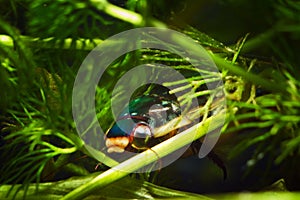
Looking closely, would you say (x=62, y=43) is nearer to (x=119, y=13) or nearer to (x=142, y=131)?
(x=119, y=13)

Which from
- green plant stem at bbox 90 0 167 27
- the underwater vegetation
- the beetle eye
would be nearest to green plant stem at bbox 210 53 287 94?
the underwater vegetation

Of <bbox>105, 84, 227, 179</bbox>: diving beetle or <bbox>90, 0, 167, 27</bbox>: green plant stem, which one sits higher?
<bbox>90, 0, 167, 27</bbox>: green plant stem

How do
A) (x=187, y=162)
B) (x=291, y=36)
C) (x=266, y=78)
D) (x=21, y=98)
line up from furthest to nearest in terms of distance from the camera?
1. (x=187, y=162)
2. (x=21, y=98)
3. (x=266, y=78)
4. (x=291, y=36)

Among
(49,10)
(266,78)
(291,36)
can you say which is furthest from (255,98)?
(49,10)

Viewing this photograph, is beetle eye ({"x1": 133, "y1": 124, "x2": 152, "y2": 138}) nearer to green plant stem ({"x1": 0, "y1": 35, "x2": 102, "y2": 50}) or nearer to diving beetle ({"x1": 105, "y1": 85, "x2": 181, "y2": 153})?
diving beetle ({"x1": 105, "y1": 85, "x2": 181, "y2": 153})

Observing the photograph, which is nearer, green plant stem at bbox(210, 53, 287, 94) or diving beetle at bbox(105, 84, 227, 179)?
green plant stem at bbox(210, 53, 287, 94)

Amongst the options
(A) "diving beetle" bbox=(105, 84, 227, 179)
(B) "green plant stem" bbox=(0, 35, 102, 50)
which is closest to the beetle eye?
(A) "diving beetle" bbox=(105, 84, 227, 179)

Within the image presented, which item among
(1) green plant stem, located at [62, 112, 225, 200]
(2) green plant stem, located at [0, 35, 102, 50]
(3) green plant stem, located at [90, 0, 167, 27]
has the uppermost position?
(3) green plant stem, located at [90, 0, 167, 27]

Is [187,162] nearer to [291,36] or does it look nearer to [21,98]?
[21,98]
